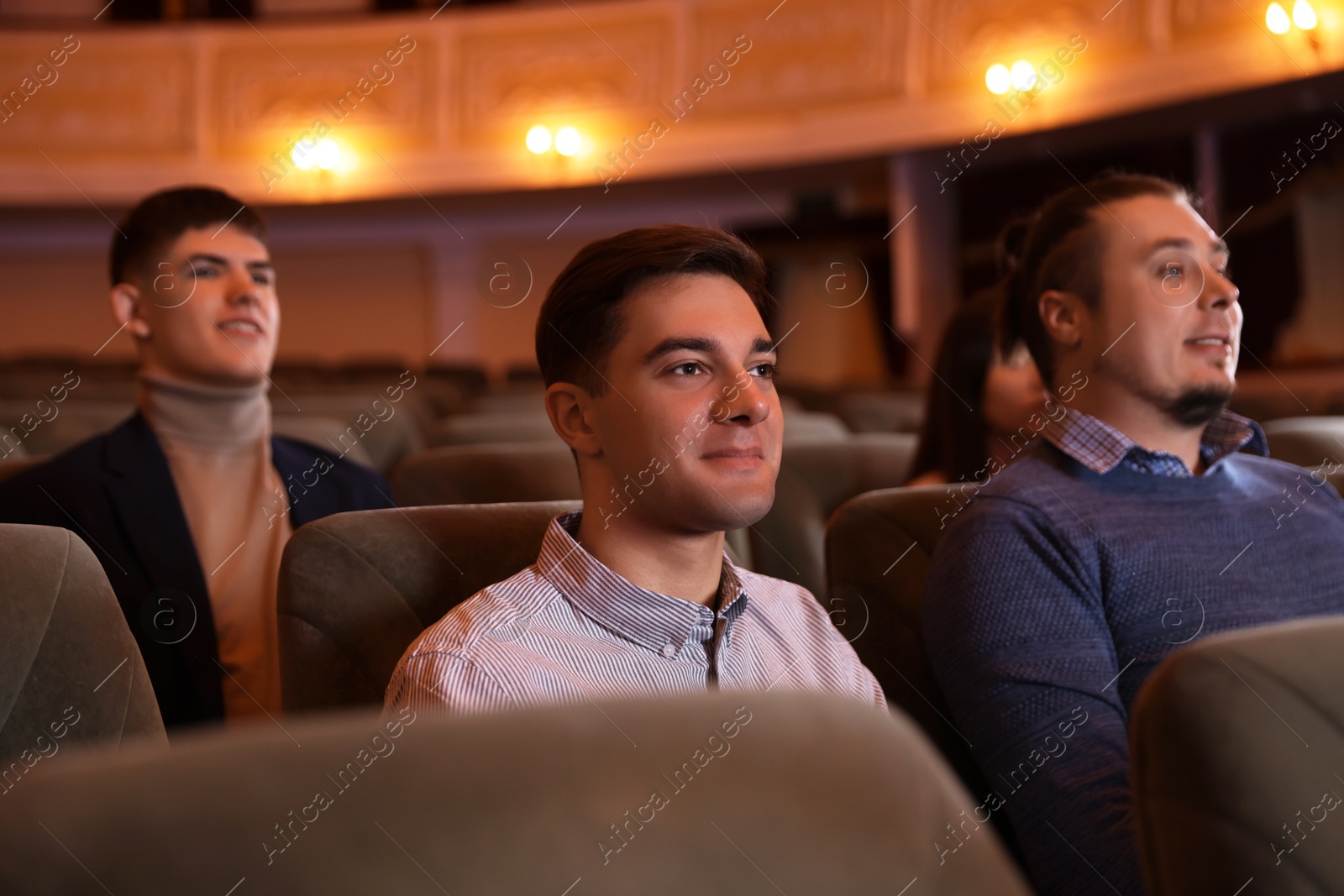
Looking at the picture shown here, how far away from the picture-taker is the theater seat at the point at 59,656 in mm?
983

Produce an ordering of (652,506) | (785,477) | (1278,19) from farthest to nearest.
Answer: (1278,19)
(785,477)
(652,506)

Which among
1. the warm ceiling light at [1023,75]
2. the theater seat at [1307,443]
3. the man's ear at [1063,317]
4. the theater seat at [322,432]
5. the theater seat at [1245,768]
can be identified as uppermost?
the warm ceiling light at [1023,75]

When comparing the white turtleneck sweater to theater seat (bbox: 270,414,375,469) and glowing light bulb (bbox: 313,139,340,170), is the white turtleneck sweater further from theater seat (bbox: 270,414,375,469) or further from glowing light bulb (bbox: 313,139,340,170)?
glowing light bulb (bbox: 313,139,340,170)

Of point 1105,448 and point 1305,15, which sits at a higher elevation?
point 1305,15

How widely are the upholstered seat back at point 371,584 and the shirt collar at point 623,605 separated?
215 millimetres

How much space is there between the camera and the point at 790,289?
30.9ft

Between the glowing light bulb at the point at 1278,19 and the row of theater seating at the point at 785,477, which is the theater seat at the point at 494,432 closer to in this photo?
the row of theater seating at the point at 785,477

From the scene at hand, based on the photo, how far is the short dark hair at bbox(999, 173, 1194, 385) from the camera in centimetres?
149

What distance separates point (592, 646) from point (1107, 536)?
25.1 inches

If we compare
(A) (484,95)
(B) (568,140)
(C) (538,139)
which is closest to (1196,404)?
(B) (568,140)

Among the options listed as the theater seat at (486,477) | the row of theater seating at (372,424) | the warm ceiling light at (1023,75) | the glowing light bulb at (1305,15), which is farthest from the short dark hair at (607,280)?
the warm ceiling light at (1023,75)

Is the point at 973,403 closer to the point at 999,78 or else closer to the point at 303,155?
the point at 999,78

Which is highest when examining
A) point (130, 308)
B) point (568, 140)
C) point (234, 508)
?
point (568, 140)

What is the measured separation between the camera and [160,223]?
1.99m
